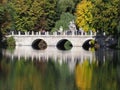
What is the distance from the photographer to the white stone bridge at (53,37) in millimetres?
70562

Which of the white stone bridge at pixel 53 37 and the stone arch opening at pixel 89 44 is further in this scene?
the stone arch opening at pixel 89 44

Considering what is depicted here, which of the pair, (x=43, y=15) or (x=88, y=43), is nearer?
(x=88, y=43)

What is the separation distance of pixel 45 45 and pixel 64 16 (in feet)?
16.9

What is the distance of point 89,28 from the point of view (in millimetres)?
72312

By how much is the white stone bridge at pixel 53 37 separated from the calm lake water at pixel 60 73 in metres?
16.9

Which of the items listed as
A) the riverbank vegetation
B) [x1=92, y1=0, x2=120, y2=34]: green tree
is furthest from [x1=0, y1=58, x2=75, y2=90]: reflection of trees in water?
the riverbank vegetation

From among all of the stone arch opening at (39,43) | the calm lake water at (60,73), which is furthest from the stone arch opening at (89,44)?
the calm lake water at (60,73)

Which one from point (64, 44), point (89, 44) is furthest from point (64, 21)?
point (89, 44)

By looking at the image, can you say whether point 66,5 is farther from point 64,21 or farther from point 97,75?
point 97,75

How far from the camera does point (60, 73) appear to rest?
3884cm

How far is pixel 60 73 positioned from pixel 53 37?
33.8 metres

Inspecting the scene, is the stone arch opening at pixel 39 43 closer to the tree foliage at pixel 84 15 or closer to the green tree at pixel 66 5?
the tree foliage at pixel 84 15

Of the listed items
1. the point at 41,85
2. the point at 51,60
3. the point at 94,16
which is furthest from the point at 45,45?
the point at 41,85

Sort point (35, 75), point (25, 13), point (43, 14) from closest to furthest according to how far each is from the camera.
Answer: point (35, 75) → point (25, 13) → point (43, 14)
